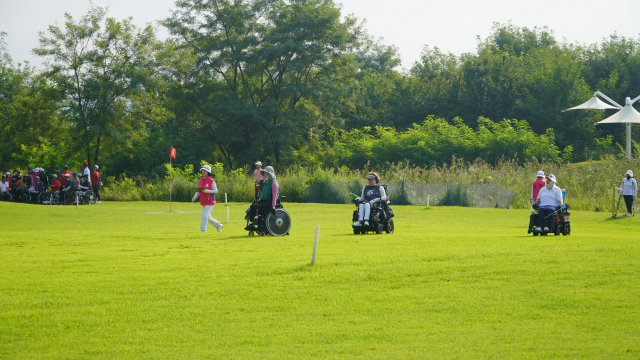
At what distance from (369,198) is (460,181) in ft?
55.8

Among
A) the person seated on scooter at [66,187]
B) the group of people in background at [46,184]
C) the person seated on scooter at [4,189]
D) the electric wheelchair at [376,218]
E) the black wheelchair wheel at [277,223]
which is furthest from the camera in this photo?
the person seated on scooter at [4,189]

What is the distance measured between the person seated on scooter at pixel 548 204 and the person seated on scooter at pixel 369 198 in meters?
3.79

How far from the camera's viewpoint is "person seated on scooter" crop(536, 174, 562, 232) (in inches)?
580

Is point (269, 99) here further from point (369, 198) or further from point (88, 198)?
point (369, 198)

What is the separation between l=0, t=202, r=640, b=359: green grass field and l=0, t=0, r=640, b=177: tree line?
108ft

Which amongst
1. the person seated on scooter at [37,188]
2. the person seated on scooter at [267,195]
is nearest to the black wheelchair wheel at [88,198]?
the person seated on scooter at [37,188]

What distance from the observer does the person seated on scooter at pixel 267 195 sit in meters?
14.5

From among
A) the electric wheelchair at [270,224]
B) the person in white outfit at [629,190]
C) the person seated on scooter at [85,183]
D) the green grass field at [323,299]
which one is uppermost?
the person in white outfit at [629,190]

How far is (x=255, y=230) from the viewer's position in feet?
48.7

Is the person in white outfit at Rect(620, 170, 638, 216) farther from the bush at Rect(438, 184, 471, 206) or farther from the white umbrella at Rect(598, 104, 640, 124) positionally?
the white umbrella at Rect(598, 104, 640, 124)

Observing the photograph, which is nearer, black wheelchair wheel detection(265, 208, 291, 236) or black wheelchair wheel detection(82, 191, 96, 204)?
black wheelchair wheel detection(265, 208, 291, 236)

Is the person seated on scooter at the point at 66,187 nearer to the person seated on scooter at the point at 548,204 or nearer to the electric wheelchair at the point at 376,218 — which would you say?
the electric wheelchair at the point at 376,218

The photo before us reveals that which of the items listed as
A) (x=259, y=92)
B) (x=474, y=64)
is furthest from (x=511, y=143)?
(x=259, y=92)

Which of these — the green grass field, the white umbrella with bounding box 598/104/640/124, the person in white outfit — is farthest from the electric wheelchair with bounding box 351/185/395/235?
the white umbrella with bounding box 598/104/640/124
